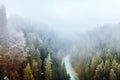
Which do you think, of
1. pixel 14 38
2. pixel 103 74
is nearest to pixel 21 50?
pixel 14 38

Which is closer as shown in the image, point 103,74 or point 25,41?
point 103,74

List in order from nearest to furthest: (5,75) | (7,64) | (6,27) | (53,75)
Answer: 1. (5,75)
2. (7,64)
3. (53,75)
4. (6,27)

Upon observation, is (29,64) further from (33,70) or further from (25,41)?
(25,41)

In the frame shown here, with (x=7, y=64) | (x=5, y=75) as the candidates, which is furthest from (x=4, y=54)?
(x=5, y=75)

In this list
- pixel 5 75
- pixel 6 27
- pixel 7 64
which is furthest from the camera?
pixel 6 27

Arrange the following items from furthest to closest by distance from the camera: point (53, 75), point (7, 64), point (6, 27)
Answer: point (6, 27) < point (53, 75) < point (7, 64)

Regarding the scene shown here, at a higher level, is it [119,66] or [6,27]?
[6,27]

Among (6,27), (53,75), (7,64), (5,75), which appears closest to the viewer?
(5,75)

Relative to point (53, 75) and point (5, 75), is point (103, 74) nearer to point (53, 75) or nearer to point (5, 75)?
point (53, 75)

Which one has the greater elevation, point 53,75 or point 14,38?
point 14,38
